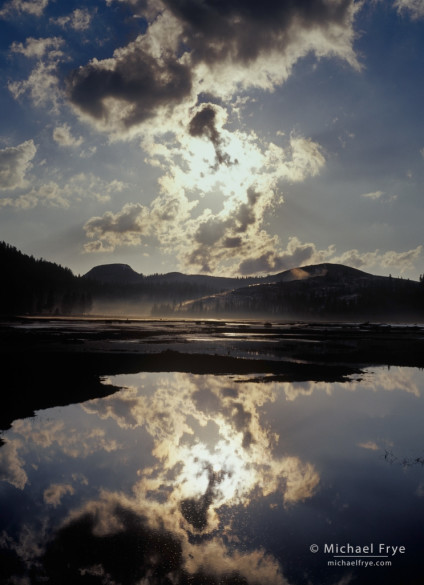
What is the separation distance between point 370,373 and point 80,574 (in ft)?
96.4

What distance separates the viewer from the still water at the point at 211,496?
23.4ft

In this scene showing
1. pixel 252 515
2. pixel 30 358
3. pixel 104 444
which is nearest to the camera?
pixel 252 515

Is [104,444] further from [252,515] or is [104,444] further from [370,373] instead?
[370,373]

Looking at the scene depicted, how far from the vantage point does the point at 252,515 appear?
8.95 m

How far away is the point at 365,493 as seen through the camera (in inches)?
402

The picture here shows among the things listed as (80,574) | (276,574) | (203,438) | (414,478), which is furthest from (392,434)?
(80,574)

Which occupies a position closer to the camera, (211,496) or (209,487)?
(211,496)

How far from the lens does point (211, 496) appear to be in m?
9.84

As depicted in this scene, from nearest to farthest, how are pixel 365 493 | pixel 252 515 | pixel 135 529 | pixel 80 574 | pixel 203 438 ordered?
pixel 80 574 → pixel 135 529 → pixel 252 515 → pixel 365 493 → pixel 203 438

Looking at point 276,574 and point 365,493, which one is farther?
point 365,493

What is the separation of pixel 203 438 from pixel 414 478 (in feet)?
25.6

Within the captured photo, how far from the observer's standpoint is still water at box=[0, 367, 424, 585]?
714 cm

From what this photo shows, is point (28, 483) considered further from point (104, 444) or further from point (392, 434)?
point (392, 434)

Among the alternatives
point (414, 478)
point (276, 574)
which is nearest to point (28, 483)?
point (276, 574)
